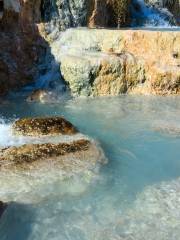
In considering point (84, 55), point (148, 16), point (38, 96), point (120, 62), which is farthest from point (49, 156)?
point (148, 16)

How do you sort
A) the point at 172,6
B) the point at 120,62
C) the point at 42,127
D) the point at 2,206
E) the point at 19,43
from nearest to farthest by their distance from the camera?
the point at 2,206 < the point at 42,127 < the point at 120,62 < the point at 19,43 < the point at 172,6

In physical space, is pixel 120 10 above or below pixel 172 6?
above

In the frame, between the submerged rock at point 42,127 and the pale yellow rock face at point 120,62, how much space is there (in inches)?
156

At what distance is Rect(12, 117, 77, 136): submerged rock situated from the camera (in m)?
8.25

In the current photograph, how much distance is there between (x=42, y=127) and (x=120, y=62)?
4.89 m

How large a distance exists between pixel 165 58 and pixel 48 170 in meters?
7.32

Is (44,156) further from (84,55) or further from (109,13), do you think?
(109,13)

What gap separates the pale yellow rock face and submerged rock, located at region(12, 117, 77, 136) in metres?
3.97

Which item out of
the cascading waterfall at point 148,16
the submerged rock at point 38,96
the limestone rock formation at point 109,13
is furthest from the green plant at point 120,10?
the submerged rock at point 38,96

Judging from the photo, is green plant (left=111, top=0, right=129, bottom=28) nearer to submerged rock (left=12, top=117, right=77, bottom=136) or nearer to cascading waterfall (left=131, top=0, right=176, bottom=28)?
cascading waterfall (left=131, top=0, right=176, bottom=28)

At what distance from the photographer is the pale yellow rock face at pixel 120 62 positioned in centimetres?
1241

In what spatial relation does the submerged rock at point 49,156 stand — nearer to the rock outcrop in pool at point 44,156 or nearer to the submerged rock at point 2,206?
the rock outcrop in pool at point 44,156

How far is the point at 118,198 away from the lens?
6016 mm

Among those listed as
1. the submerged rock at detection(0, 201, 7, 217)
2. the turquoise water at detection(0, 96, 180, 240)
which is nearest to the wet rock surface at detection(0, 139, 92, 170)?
the turquoise water at detection(0, 96, 180, 240)
